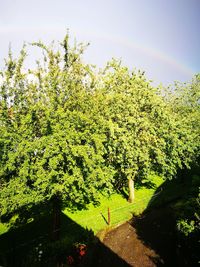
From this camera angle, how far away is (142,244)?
48.1 feet

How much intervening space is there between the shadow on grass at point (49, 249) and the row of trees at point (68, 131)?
2238 mm

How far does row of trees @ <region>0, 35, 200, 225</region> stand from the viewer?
1340 centimetres

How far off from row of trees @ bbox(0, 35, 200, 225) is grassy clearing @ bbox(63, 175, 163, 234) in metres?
1.97

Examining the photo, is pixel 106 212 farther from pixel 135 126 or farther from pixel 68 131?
pixel 68 131

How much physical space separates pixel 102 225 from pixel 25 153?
362 inches

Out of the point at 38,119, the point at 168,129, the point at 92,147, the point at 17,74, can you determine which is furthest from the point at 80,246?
the point at 168,129

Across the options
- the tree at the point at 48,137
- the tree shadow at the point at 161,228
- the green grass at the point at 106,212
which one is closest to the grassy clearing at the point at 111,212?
the green grass at the point at 106,212

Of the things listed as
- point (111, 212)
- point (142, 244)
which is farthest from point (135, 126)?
point (142, 244)

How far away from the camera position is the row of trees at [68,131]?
44.0 ft

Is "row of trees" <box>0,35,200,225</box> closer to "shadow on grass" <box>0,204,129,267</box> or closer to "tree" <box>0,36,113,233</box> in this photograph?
"tree" <box>0,36,113,233</box>

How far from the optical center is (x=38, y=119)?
15.0 metres

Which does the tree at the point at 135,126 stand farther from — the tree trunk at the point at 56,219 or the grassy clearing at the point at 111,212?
the tree trunk at the point at 56,219

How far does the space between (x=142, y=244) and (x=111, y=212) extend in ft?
21.1

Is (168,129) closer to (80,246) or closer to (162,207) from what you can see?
(162,207)
